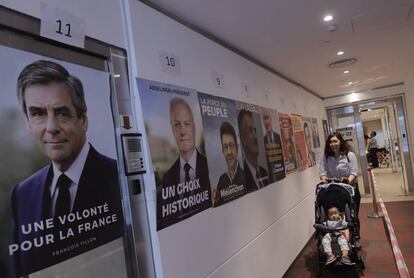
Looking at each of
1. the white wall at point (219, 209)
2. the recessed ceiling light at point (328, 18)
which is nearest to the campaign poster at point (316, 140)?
the white wall at point (219, 209)

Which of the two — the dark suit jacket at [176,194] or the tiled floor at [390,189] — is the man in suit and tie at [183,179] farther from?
the tiled floor at [390,189]

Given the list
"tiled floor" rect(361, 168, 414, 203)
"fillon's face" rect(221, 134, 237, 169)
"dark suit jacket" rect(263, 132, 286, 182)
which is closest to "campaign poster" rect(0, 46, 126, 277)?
"fillon's face" rect(221, 134, 237, 169)

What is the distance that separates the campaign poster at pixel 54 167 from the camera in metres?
1.30

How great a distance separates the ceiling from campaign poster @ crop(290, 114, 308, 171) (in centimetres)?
75

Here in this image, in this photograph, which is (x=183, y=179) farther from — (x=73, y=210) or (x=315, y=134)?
(x=315, y=134)

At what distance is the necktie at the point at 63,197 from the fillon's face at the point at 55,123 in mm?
57

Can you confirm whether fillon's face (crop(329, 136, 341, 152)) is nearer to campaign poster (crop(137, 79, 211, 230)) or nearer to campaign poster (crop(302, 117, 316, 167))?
campaign poster (crop(302, 117, 316, 167))

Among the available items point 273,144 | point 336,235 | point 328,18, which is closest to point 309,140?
point 273,144

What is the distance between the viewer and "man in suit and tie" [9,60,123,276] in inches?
52.9

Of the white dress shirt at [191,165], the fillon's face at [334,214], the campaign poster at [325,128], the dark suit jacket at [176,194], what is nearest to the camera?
the dark suit jacket at [176,194]

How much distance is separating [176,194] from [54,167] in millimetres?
873

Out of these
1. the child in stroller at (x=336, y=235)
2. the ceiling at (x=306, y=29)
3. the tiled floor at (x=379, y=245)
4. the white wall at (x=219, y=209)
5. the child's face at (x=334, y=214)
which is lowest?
the tiled floor at (x=379, y=245)

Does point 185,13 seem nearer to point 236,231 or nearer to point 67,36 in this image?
point 67,36

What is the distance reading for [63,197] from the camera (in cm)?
151
